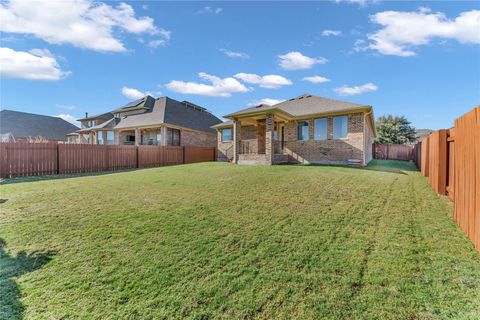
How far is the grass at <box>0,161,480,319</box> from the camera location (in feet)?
8.03

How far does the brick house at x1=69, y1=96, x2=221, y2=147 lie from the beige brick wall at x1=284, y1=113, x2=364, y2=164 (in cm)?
1328

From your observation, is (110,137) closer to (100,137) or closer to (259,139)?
(100,137)

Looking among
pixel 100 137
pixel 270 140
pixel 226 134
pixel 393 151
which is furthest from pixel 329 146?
pixel 100 137

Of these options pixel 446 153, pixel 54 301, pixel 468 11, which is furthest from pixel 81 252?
pixel 468 11

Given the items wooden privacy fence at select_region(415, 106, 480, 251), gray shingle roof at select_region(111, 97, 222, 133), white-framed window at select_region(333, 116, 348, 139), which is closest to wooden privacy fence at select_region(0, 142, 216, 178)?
gray shingle roof at select_region(111, 97, 222, 133)

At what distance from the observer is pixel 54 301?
2.62 metres

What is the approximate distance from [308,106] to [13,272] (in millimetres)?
16920

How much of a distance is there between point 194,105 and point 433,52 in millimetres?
25444

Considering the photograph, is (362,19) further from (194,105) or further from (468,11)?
(194,105)

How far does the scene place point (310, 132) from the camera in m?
15.6

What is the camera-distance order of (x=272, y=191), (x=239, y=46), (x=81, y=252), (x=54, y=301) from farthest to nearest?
(x=239, y=46), (x=272, y=191), (x=81, y=252), (x=54, y=301)

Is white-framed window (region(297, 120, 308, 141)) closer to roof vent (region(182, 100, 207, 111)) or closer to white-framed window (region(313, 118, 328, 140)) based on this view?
white-framed window (region(313, 118, 328, 140))

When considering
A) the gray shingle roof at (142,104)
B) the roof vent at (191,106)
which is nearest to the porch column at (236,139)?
the roof vent at (191,106)

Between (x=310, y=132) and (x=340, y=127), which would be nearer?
(x=340, y=127)
